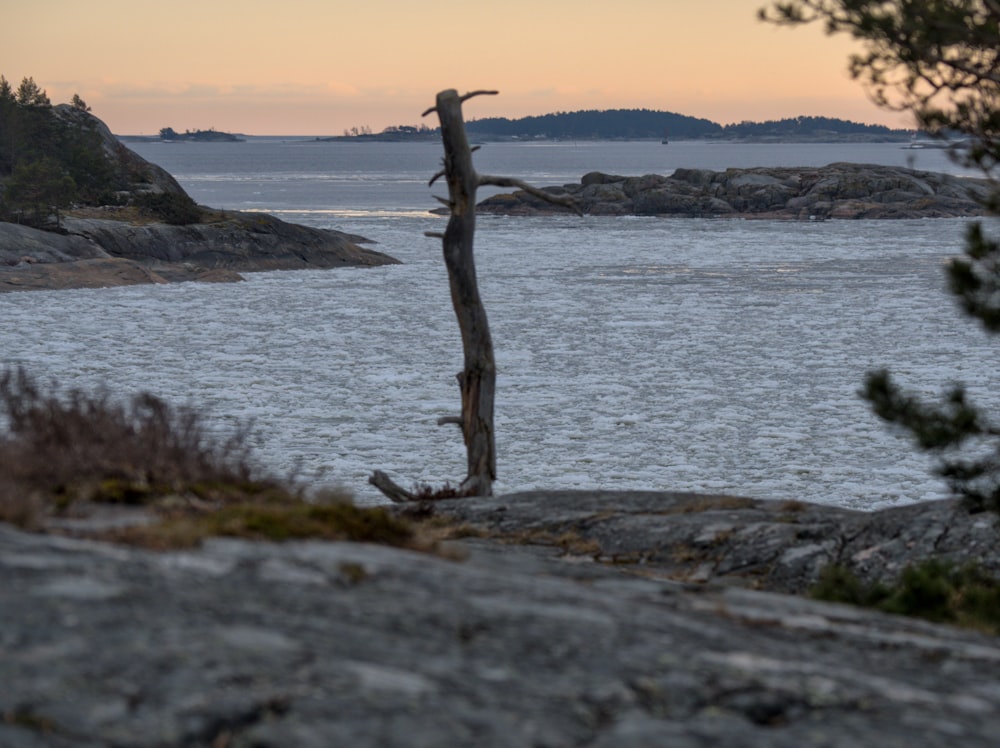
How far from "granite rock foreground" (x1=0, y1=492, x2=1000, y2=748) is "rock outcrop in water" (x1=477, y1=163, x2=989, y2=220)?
70.2m

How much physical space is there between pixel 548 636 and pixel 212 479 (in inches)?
111

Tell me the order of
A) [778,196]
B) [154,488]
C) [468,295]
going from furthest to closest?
[778,196], [468,295], [154,488]

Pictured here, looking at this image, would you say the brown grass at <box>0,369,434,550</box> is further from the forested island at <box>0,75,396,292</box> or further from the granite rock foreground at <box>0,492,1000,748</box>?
the forested island at <box>0,75,396,292</box>

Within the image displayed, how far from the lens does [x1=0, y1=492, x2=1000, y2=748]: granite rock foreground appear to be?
3.48 metres

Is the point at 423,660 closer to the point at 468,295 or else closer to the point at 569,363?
the point at 468,295

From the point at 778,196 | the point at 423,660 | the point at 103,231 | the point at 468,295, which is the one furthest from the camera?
the point at 778,196

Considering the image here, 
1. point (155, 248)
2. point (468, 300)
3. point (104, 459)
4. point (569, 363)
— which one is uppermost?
point (468, 300)

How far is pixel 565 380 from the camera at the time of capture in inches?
780

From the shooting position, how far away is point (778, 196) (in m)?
79.5

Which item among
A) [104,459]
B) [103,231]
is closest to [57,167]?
[103,231]

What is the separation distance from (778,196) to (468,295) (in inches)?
2820

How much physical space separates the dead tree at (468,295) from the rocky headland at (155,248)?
25404 millimetres

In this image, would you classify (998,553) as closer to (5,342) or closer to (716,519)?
(716,519)

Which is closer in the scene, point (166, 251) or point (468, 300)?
point (468, 300)
